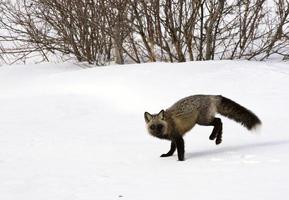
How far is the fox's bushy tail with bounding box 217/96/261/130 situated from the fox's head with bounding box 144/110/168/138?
0.82 metres

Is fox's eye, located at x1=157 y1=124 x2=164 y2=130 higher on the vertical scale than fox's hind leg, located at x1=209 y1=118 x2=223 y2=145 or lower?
higher

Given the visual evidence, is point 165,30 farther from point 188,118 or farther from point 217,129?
point 188,118

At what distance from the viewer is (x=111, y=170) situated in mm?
5316

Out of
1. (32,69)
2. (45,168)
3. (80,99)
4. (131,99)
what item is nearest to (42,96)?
(80,99)

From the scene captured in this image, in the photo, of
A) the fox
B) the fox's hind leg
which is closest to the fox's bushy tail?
the fox

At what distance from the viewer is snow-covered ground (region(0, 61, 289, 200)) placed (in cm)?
451

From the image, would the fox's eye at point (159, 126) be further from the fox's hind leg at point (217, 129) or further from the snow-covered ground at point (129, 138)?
the fox's hind leg at point (217, 129)

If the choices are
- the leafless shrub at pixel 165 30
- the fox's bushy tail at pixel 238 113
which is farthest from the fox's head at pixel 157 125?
the leafless shrub at pixel 165 30

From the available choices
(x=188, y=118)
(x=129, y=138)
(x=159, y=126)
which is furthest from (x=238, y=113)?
(x=129, y=138)

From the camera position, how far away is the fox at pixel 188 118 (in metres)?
5.72

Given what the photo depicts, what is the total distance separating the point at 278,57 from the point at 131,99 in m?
5.18

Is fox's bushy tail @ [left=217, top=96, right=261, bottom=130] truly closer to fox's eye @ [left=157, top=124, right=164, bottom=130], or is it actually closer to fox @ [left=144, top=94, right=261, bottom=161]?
fox @ [left=144, top=94, right=261, bottom=161]

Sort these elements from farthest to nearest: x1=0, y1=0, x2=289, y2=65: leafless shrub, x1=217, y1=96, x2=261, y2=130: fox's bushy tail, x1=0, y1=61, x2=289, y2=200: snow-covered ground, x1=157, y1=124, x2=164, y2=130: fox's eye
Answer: x1=0, y1=0, x2=289, y2=65: leafless shrub, x1=217, y1=96, x2=261, y2=130: fox's bushy tail, x1=157, y1=124, x2=164, y2=130: fox's eye, x1=0, y1=61, x2=289, y2=200: snow-covered ground

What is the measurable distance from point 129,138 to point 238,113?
5.50ft
